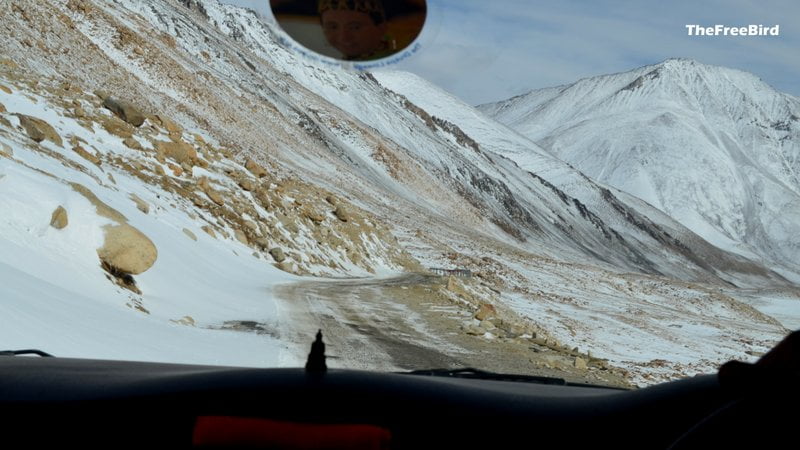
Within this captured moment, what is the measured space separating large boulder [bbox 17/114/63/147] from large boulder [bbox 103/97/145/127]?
6.78 m

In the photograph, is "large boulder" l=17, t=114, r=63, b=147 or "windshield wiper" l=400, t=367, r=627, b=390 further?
"large boulder" l=17, t=114, r=63, b=147

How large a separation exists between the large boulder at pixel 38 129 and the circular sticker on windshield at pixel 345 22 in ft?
63.7

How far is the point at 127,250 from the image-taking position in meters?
15.3

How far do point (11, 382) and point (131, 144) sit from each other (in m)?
25.8

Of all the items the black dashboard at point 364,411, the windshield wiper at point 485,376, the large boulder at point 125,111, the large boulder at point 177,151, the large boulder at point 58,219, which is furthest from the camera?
the large boulder at point 125,111

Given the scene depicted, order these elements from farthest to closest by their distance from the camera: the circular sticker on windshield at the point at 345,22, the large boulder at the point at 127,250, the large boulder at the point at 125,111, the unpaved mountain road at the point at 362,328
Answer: the large boulder at the point at 125,111
the large boulder at the point at 127,250
the unpaved mountain road at the point at 362,328
the circular sticker on windshield at the point at 345,22

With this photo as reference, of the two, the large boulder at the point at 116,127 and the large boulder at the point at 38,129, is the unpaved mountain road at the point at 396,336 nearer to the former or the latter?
the large boulder at the point at 38,129

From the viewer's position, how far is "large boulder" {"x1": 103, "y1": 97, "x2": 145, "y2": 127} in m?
29.8

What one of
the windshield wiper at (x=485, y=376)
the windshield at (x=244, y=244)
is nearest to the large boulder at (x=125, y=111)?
the windshield at (x=244, y=244)

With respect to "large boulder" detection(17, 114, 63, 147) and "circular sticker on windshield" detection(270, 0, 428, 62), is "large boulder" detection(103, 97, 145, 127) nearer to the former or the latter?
"large boulder" detection(17, 114, 63, 147)

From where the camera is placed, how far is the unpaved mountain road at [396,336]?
43.8 ft

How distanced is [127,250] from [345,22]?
1272cm

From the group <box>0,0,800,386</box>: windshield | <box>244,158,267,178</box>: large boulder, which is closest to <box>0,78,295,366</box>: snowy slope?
<box>0,0,800,386</box>: windshield

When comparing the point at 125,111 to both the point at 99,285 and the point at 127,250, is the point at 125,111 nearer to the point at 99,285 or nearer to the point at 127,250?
the point at 127,250
